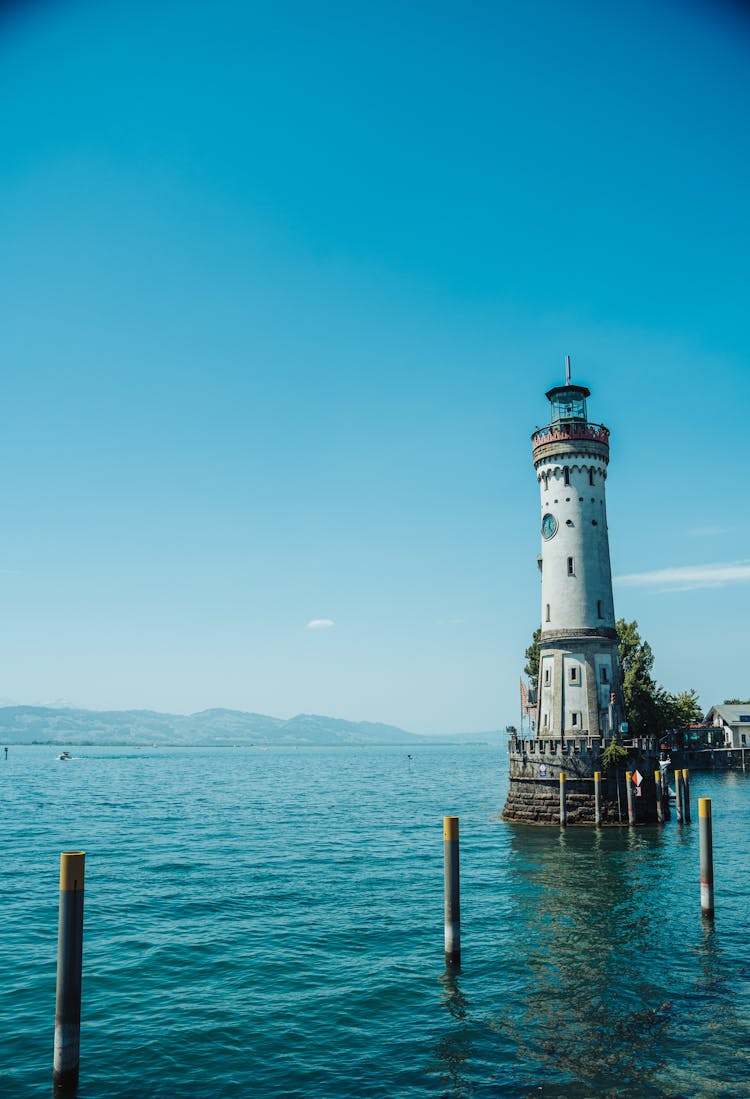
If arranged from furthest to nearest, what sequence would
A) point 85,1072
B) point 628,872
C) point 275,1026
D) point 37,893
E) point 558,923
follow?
point 628,872 < point 37,893 < point 558,923 < point 275,1026 < point 85,1072

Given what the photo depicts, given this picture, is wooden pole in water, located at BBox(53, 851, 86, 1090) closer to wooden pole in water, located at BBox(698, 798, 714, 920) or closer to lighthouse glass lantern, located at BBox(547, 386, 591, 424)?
wooden pole in water, located at BBox(698, 798, 714, 920)

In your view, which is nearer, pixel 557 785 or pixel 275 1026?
pixel 275 1026

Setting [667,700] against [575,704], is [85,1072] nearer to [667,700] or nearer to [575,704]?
[575,704]

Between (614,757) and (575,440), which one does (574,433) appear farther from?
(614,757)

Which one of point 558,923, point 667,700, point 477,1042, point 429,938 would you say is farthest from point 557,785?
point 667,700

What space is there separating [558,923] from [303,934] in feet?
30.1

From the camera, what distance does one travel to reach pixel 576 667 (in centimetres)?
5422

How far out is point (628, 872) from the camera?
1465 inches

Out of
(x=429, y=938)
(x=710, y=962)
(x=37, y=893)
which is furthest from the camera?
(x=37, y=893)

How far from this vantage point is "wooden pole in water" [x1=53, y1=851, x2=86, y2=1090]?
15781 mm

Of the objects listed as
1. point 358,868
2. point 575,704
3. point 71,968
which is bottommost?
point 358,868

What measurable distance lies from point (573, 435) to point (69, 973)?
1872 inches

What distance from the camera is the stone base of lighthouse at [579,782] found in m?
50.7

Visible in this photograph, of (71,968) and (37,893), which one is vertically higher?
(71,968)
